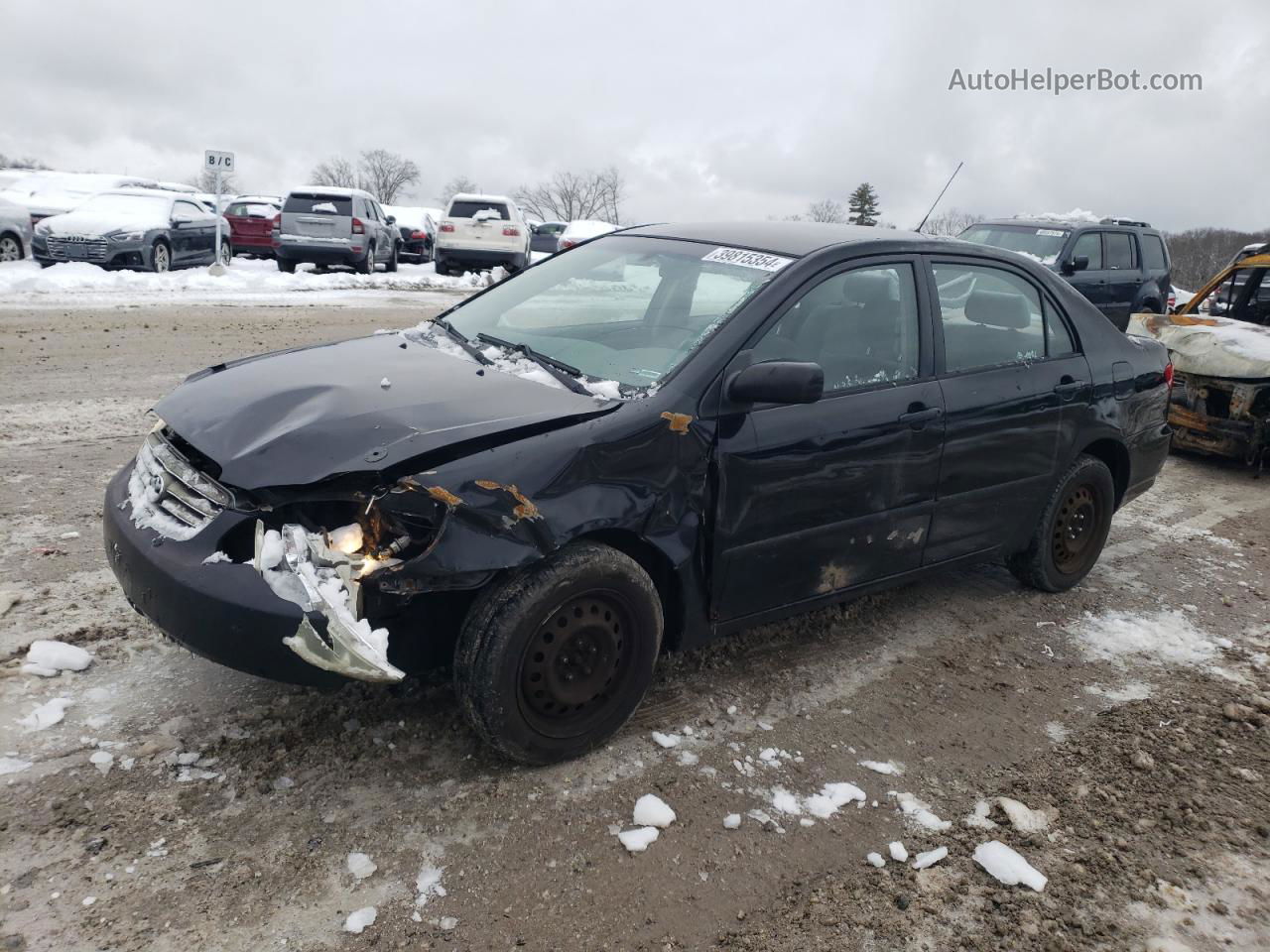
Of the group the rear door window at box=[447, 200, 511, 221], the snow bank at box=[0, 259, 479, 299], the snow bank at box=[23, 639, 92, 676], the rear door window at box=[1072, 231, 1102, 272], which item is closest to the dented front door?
the snow bank at box=[23, 639, 92, 676]

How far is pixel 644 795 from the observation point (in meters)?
3.06

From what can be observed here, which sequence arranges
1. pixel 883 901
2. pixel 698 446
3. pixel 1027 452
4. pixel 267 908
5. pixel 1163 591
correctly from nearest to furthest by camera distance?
pixel 267 908, pixel 883 901, pixel 698 446, pixel 1027 452, pixel 1163 591

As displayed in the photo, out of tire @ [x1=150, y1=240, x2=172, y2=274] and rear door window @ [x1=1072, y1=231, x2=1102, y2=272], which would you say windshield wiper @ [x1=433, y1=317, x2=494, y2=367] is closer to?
A: rear door window @ [x1=1072, y1=231, x2=1102, y2=272]

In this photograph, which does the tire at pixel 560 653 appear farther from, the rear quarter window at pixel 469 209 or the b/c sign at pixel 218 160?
the rear quarter window at pixel 469 209

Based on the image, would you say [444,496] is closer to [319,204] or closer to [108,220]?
[108,220]

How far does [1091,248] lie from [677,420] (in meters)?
11.7

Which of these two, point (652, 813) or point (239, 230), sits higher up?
point (239, 230)

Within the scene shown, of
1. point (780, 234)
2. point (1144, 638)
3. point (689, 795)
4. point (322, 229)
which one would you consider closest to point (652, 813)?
point (689, 795)

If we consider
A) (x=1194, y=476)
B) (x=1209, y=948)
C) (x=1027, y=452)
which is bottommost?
(x=1209, y=948)

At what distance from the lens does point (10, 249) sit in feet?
58.3

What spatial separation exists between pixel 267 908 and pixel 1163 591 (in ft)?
15.1

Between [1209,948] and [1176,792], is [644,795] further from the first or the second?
[1176,792]

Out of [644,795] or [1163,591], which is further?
[1163,591]

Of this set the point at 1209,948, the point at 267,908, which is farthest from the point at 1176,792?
the point at 267,908
